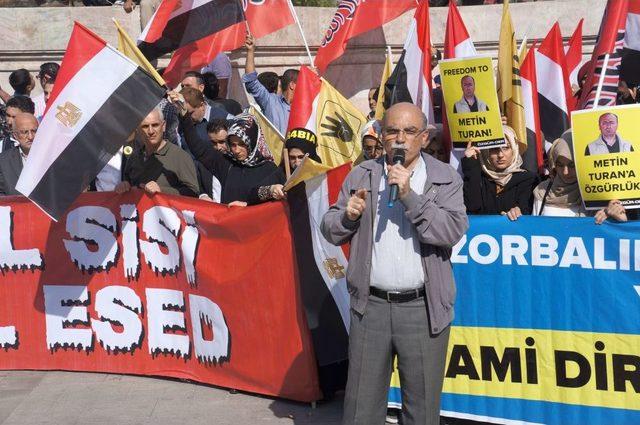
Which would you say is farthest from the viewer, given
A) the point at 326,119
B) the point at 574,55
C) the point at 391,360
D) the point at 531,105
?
the point at 574,55

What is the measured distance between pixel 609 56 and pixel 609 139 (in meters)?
1.52

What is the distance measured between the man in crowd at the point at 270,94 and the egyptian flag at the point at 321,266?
3453 millimetres

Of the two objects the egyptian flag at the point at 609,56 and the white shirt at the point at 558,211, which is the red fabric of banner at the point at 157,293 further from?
the egyptian flag at the point at 609,56

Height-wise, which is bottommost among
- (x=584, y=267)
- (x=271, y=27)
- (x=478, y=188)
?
(x=584, y=267)

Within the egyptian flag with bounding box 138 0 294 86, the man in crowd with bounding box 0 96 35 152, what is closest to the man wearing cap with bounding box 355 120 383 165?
the egyptian flag with bounding box 138 0 294 86

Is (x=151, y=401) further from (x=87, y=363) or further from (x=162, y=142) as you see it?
(x=162, y=142)

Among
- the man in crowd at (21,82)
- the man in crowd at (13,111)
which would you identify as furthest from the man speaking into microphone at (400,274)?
the man in crowd at (21,82)

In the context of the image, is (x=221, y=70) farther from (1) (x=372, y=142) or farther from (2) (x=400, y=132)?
(2) (x=400, y=132)

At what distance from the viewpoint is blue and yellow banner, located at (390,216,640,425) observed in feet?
19.7

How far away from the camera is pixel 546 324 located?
20.4 feet

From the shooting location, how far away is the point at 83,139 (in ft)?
23.7

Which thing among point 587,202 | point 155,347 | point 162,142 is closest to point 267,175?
point 162,142

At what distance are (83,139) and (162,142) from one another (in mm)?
729

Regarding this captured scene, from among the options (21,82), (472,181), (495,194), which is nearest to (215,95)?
(21,82)
